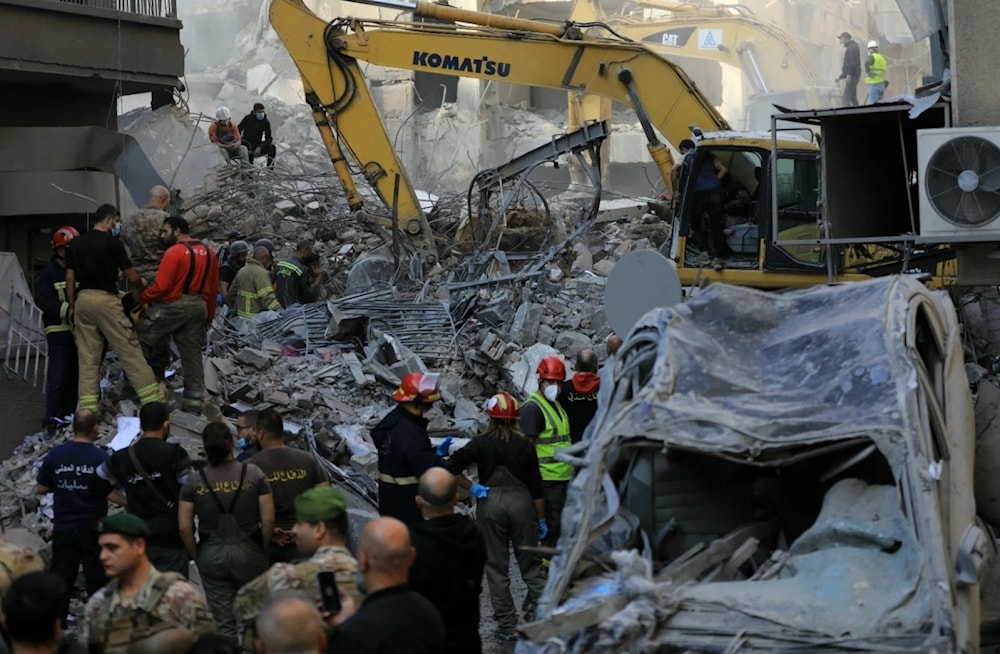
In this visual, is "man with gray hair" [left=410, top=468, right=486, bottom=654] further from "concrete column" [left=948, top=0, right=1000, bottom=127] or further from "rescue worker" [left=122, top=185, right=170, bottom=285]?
"rescue worker" [left=122, top=185, right=170, bottom=285]

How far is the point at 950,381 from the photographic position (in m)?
6.77

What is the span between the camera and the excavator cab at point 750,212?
12641 millimetres

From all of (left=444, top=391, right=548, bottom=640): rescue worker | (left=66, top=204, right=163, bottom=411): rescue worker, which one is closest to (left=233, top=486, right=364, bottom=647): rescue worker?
(left=444, top=391, right=548, bottom=640): rescue worker

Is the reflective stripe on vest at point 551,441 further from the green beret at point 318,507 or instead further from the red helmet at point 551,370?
the green beret at point 318,507

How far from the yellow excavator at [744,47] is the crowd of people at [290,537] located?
2137cm

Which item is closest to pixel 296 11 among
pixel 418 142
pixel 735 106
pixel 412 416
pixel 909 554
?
pixel 412 416

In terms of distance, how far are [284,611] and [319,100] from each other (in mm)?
13564

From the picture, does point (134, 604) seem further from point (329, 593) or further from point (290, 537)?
point (290, 537)

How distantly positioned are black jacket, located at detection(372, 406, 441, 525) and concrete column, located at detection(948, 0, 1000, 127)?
5343 millimetres

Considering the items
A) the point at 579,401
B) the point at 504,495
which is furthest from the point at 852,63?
the point at 504,495

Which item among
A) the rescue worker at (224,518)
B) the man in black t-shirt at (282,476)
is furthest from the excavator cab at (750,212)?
the rescue worker at (224,518)

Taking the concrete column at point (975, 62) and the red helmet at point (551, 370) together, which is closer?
the red helmet at point (551, 370)

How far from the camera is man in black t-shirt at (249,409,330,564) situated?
7.83m

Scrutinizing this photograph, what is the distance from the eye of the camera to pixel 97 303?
10.9m
